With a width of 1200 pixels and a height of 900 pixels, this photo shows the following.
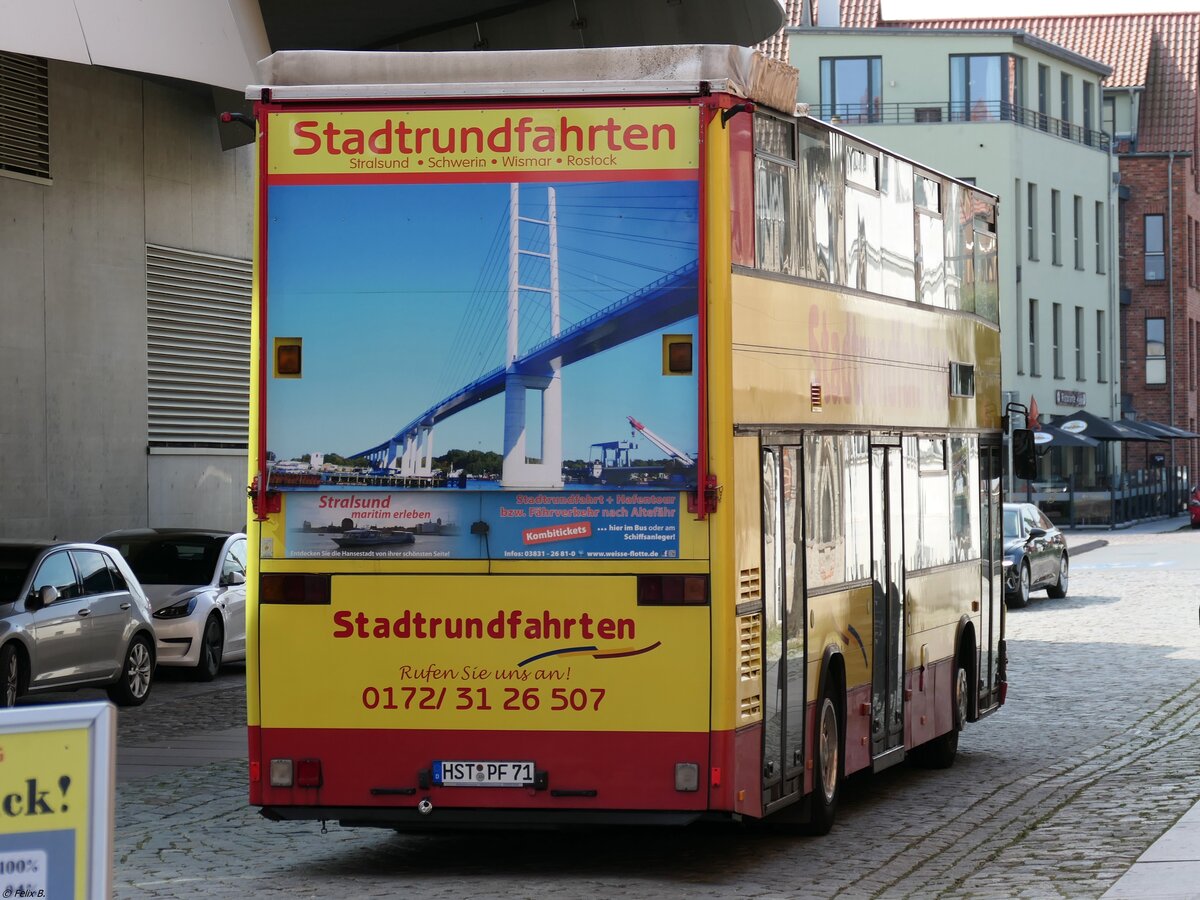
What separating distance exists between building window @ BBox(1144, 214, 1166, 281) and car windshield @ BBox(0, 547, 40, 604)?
204ft

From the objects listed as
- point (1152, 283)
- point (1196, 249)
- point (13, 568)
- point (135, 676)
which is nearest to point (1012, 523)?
point (135, 676)

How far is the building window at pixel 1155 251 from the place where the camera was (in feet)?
247

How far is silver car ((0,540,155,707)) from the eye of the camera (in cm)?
1739

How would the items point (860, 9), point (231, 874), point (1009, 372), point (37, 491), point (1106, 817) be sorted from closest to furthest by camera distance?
point (231, 874) → point (1106, 817) → point (37, 491) → point (1009, 372) → point (860, 9)

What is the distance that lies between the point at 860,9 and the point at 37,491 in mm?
48023

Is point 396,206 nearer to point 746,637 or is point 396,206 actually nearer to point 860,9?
point 746,637

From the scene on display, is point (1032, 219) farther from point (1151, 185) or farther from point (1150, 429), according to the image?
point (1151, 185)

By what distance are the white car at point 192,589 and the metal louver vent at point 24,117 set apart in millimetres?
4939

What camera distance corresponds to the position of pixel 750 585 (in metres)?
9.54

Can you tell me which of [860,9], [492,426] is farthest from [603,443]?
[860,9]

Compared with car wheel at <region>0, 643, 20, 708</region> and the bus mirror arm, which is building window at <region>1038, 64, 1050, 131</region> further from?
the bus mirror arm

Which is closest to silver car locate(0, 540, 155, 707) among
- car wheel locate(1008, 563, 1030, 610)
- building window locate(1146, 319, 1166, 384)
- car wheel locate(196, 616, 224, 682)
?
car wheel locate(196, 616, 224, 682)

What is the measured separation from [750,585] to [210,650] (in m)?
13.2

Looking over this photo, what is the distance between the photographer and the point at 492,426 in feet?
30.7
